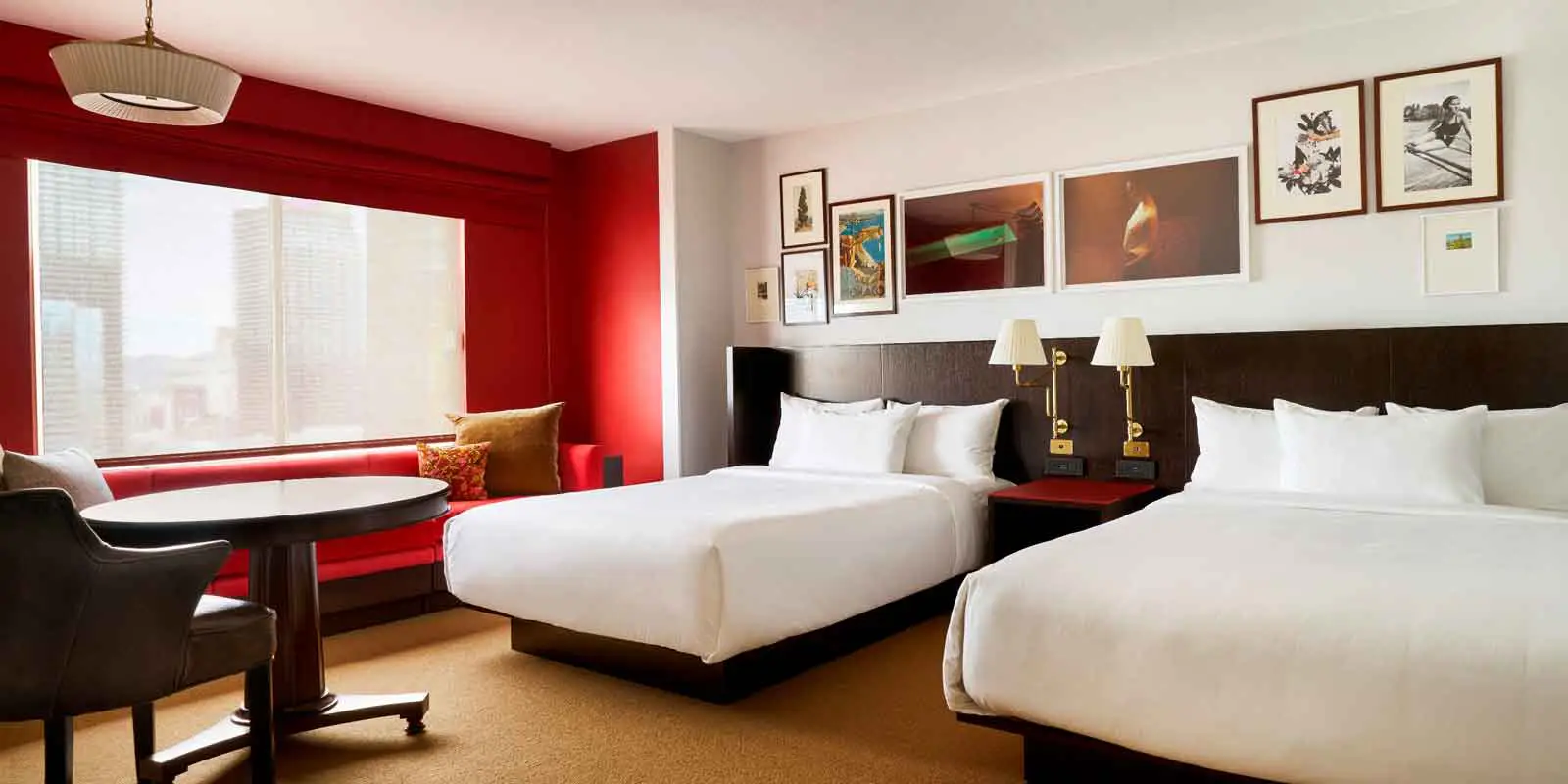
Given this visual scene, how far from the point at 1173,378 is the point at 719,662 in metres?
2.50

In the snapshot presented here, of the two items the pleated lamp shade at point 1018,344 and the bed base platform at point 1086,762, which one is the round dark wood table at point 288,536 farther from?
the pleated lamp shade at point 1018,344

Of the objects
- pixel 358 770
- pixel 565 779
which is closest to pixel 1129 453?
pixel 565 779

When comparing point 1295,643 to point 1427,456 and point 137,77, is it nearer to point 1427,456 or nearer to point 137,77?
point 1427,456

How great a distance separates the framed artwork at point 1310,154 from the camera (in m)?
4.01

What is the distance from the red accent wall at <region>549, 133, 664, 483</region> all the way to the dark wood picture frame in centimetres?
75

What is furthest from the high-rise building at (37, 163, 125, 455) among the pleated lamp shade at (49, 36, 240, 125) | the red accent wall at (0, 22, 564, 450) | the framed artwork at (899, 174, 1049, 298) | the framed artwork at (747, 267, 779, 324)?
the framed artwork at (899, 174, 1049, 298)

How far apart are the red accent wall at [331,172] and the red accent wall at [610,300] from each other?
9 centimetres

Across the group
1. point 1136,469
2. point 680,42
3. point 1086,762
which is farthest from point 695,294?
point 1086,762

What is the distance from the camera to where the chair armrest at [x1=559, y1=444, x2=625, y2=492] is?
5297 mm

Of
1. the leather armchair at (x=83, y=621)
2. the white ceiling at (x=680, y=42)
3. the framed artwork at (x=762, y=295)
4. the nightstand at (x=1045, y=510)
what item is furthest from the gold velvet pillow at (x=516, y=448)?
the leather armchair at (x=83, y=621)

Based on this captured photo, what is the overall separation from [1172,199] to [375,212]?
4.15 metres

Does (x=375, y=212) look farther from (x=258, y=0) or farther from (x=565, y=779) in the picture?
(x=565, y=779)

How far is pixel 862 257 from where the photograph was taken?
5500 millimetres

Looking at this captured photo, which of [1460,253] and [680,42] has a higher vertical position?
[680,42]
